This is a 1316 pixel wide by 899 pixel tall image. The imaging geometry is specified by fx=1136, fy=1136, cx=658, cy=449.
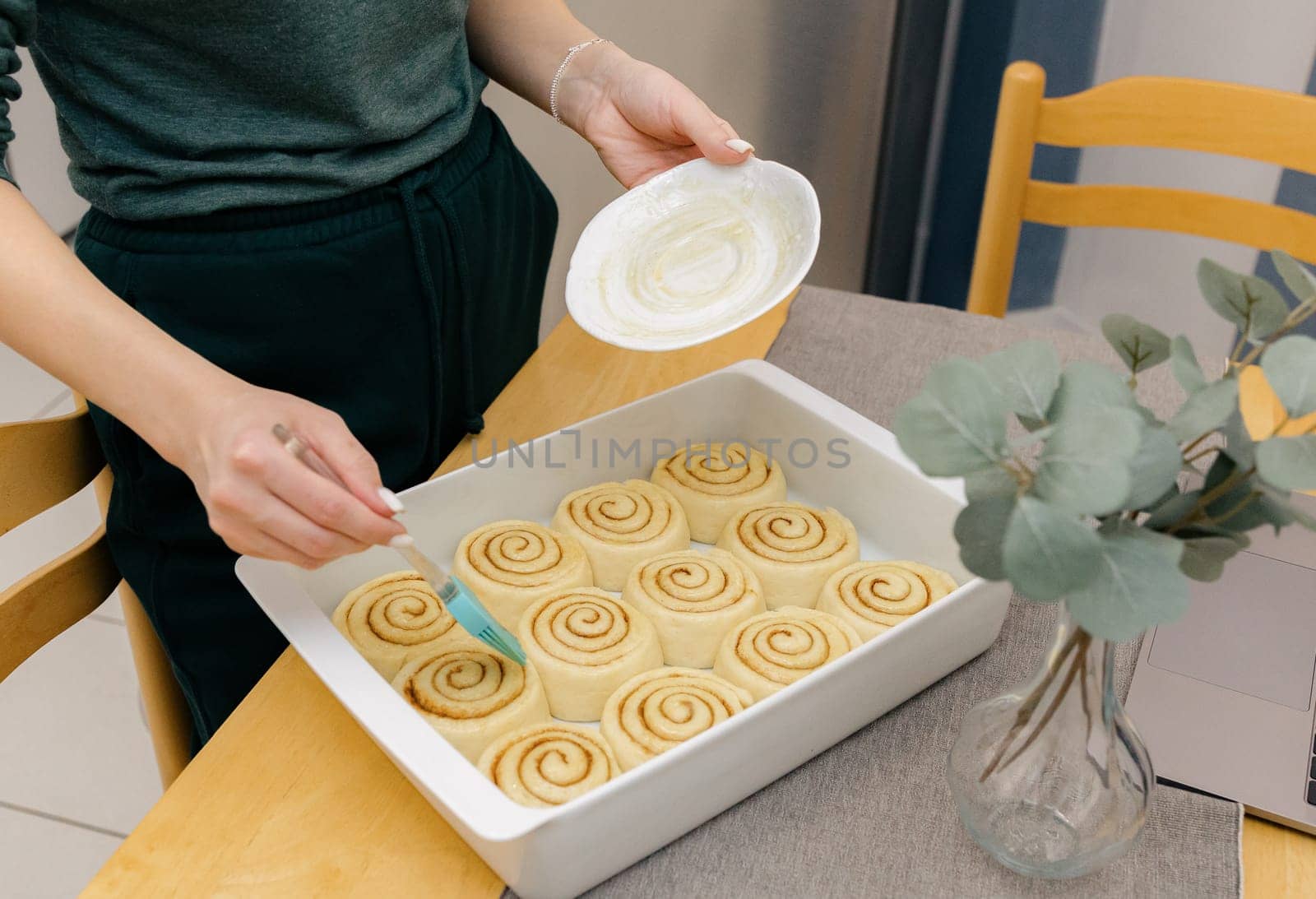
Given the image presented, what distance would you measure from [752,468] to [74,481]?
0.57 m

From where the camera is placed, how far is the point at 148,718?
1.12m

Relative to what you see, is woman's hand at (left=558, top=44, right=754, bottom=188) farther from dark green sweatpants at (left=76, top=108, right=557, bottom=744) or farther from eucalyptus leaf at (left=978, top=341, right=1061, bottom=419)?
eucalyptus leaf at (left=978, top=341, right=1061, bottom=419)

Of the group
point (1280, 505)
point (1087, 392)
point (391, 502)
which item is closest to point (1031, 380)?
point (1087, 392)

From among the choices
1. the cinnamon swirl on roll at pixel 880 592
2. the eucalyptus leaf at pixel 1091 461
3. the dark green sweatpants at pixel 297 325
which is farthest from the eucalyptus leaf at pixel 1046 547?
the dark green sweatpants at pixel 297 325

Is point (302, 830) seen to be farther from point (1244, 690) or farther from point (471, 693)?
point (1244, 690)

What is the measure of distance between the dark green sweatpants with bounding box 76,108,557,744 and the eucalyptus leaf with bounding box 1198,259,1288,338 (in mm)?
674

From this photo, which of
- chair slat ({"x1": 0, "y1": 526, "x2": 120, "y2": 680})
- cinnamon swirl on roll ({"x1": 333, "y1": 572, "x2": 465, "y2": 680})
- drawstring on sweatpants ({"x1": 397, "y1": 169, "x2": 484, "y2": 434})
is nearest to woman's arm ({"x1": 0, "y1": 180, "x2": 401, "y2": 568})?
cinnamon swirl on roll ({"x1": 333, "y1": 572, "x2": 465, "y2": 680})

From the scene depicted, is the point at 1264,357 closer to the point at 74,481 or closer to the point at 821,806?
the point at 821,806

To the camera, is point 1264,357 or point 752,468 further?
point 752,468

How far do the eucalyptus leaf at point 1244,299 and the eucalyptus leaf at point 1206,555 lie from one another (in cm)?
11

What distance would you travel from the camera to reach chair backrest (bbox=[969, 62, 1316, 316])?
136 centimetres

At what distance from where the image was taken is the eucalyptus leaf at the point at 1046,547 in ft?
1.49

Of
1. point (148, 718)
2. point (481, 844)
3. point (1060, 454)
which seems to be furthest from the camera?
point (148, 718)

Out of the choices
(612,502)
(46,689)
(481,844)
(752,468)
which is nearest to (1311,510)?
(752,468)
